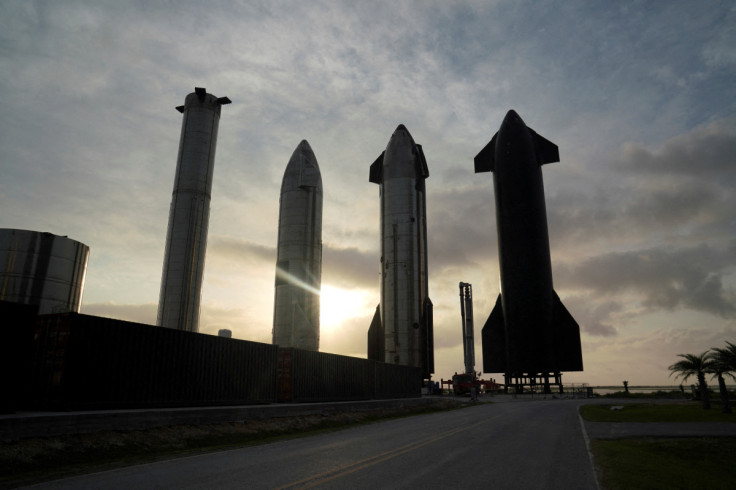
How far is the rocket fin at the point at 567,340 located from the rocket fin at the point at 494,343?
193 inches

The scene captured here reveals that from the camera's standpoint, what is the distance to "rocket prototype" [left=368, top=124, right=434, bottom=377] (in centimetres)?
4716

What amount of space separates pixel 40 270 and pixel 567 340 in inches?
1625

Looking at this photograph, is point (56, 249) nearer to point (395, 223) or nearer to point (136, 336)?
point (136, 336)

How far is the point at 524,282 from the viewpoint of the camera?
4381 centimetres

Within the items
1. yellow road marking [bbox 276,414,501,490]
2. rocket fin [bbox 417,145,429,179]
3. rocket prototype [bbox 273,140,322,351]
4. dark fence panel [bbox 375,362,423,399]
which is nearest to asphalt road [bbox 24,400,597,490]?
yellow road marking [bbox 276,414,501,490]

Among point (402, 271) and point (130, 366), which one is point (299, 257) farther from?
point (130, 366)

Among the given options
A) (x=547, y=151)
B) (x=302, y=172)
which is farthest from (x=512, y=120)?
(x=302, y=172)

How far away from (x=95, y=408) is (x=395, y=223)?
117 feet

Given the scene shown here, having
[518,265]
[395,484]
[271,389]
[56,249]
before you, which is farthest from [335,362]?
[395,484]

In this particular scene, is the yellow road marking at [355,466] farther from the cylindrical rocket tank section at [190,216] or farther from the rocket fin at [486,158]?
the rocket fin at [486,158]

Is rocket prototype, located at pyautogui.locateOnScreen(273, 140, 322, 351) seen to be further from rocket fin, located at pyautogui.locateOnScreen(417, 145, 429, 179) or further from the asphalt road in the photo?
the asphalt road

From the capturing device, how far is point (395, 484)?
330 inches

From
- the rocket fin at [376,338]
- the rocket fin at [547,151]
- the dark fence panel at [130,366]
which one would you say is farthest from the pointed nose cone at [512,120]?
the dark fence panel at [130,366]

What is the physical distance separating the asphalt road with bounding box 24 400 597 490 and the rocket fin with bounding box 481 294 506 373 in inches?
1238
